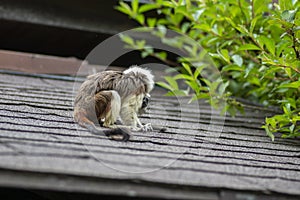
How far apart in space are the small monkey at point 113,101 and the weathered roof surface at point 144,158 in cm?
7

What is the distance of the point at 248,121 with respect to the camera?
9.42 ft

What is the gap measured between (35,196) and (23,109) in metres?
0.51

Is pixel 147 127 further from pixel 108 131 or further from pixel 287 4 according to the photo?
pixel 287 4

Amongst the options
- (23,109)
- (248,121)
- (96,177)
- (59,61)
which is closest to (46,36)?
(59,61)

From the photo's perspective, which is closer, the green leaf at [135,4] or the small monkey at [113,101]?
the small monkey at [113,101]

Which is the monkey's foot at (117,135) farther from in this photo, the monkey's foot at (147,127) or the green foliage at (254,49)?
the green foliage at (254,49)

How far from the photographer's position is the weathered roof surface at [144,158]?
135 centimetres

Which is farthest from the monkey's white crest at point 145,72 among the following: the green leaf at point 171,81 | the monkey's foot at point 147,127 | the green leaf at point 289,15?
the green leaf at point 289,15

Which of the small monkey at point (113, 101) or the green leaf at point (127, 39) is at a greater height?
the green leaf at point (127, 39)

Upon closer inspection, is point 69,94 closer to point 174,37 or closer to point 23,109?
point 23,109

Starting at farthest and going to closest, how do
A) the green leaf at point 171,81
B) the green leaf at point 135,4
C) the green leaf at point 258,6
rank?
the green leaf at point 135,4 < the green leaf at point 171,81 < the green leaf at point 258,6

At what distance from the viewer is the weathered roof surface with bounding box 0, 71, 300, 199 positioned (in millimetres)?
1346

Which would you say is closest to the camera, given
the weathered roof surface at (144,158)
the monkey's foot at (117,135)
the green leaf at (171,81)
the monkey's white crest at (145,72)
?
the weathered roof surface at (144,158)

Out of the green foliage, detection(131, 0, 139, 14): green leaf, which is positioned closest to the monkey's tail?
the green foliage
